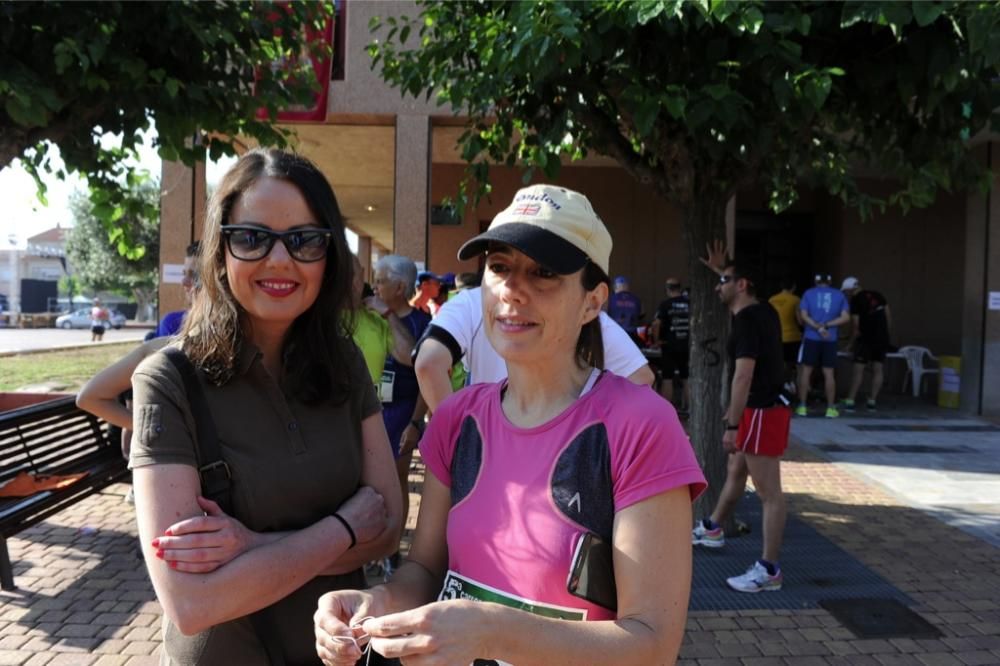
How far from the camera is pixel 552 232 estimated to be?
5.08 ft

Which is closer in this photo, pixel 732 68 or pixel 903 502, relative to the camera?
pixel 732 68

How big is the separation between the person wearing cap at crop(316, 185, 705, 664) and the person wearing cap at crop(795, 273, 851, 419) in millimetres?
11025

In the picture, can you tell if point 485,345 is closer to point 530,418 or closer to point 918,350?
point 530,418

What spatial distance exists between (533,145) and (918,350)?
11.7 metres

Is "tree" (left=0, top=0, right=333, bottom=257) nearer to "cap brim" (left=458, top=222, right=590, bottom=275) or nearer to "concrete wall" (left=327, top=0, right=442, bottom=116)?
"cap brim" (left=458, top=222, right=590, bottom=275)

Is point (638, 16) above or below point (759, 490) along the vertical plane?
above

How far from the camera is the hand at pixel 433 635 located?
116cm

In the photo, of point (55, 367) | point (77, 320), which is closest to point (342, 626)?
point (55, 367)

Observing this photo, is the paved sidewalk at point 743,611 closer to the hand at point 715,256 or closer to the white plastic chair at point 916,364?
the hand at point 715,256

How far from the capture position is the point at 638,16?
363 cm

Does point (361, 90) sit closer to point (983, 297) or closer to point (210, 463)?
point (210, 463)

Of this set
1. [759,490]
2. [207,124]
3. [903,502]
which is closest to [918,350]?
[903,502]

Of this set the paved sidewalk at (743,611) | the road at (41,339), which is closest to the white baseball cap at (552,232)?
the paved sidewalk at (743,611)

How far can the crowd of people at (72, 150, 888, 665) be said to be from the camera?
1.36 m
